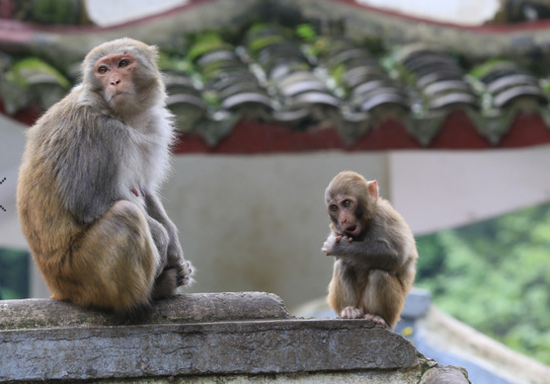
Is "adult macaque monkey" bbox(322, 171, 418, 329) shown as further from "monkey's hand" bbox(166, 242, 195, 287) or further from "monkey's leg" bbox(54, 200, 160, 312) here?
"monkey's leg" bbox(54, 200, 160, 312)

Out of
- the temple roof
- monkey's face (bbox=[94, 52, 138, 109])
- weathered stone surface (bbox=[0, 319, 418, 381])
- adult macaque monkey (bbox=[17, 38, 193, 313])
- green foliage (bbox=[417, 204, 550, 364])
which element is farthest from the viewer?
green foliage (bbox=[417, 204, 550, 364])

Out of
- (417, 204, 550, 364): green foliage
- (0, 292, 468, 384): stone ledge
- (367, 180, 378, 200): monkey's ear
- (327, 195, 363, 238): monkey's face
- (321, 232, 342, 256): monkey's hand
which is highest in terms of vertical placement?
(367, 180, 378, 200): monkey's ear

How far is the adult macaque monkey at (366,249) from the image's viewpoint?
3887mm

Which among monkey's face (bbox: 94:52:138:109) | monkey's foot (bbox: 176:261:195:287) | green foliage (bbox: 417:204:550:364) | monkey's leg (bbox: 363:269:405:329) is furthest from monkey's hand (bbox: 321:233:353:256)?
green foliage (bbox: 417:204:550:364)

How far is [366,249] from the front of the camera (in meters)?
3.89

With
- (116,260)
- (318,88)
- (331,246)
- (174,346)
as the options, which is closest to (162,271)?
(116,260)

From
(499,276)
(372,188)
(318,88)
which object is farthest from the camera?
(499,276)

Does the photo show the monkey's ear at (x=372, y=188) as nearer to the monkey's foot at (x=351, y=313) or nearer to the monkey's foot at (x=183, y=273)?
the monkey's foot at (x=351, y=313)

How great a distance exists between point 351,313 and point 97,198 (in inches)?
44.1

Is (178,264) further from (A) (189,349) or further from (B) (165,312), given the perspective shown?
(A) (189,349)

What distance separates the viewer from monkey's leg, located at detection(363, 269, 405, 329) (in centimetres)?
389

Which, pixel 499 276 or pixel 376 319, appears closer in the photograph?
pixel 376 319

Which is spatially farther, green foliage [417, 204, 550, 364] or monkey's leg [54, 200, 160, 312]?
green foliage [417, 204, 550, 364]

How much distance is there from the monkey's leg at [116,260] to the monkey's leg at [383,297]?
0.97 meters
